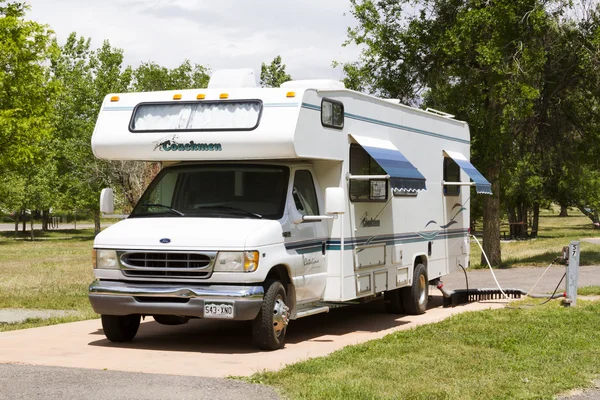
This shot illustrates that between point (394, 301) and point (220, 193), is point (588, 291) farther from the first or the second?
point (220, 193)

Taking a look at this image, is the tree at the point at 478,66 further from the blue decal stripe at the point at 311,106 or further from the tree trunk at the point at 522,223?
the tree trunk at the point at 522,223

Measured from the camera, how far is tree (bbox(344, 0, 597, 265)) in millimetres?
24750

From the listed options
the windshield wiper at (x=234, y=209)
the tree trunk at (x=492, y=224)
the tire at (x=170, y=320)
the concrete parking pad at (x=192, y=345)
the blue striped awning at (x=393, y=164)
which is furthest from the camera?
the tree trunk at (x=492, y=224)

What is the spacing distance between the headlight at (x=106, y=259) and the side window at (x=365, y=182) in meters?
3.28

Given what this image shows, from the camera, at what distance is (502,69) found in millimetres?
24656

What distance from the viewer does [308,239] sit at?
1124 centimetres

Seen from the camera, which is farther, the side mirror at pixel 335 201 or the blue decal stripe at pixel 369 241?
the blue decal stripe at pixel 369 241

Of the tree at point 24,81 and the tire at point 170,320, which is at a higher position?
the tree at point 24,81

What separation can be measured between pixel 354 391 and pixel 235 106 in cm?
420

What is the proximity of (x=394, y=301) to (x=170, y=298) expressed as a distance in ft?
Answer: 17.4

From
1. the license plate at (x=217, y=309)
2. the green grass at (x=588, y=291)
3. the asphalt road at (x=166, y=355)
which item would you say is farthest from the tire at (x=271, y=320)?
the green grass at (x=588, y=291)

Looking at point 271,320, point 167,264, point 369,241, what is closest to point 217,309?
point 271,320

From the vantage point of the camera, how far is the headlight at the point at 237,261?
989 centimetres

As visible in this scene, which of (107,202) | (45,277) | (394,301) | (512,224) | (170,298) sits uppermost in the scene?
(107,202)
